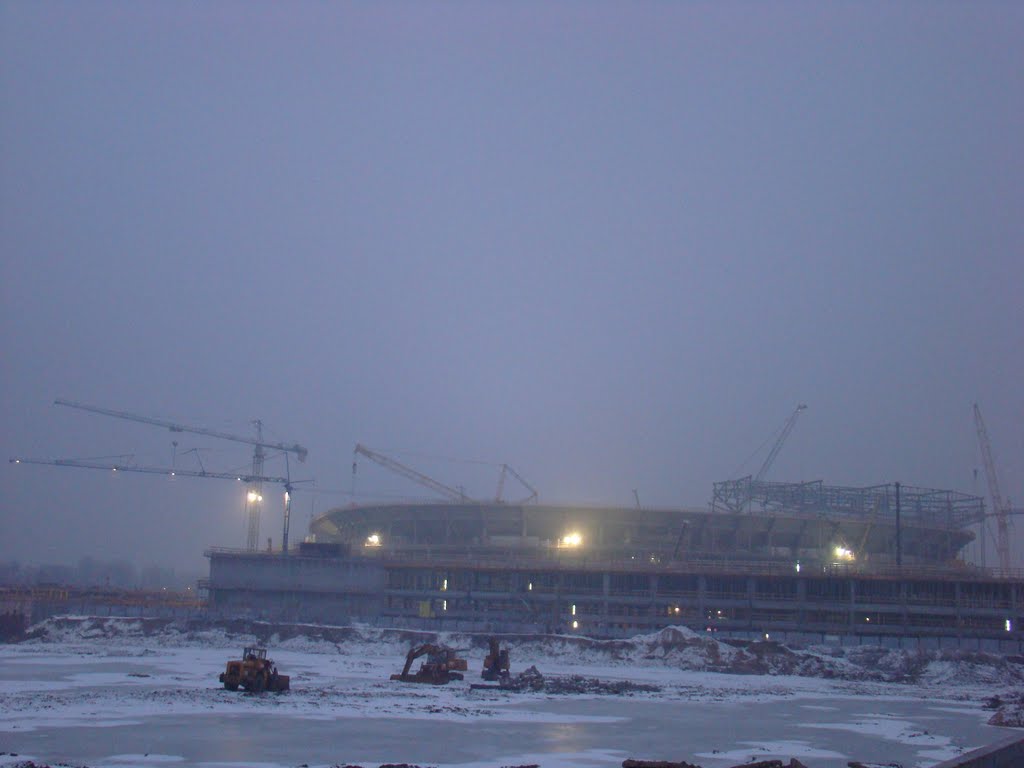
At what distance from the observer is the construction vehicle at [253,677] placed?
133 feet

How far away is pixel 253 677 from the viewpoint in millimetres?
40625


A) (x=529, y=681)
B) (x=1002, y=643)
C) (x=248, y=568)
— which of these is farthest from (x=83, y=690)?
(x=1002, y=643)

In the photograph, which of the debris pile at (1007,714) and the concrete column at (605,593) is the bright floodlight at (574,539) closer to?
the concrete column at (605,593)

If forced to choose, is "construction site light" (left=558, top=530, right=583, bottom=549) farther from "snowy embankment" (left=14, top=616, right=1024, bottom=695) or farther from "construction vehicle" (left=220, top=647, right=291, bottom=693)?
"construction vehicle" (left=220, top=647, right=291, bottom=693)

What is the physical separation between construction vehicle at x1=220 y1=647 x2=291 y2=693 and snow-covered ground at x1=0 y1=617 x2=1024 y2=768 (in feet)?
2.19

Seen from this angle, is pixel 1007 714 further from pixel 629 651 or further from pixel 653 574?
pixel 653 574

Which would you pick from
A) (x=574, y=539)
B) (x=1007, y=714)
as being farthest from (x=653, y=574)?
(x=1007, y=714)

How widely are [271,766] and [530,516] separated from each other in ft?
264

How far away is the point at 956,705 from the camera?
46.7 m

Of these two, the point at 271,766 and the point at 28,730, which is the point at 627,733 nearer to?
the point at 271,766

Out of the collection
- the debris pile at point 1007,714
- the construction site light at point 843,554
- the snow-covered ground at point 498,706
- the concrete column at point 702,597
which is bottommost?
the snow-covered ground at point 498,706

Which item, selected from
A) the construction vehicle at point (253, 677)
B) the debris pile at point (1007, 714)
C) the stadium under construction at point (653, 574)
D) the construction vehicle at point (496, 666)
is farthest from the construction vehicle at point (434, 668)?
the stadium under construction at point (653, 574)

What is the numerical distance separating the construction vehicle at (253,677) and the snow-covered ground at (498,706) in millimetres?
666

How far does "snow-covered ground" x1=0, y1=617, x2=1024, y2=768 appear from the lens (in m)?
28.6
